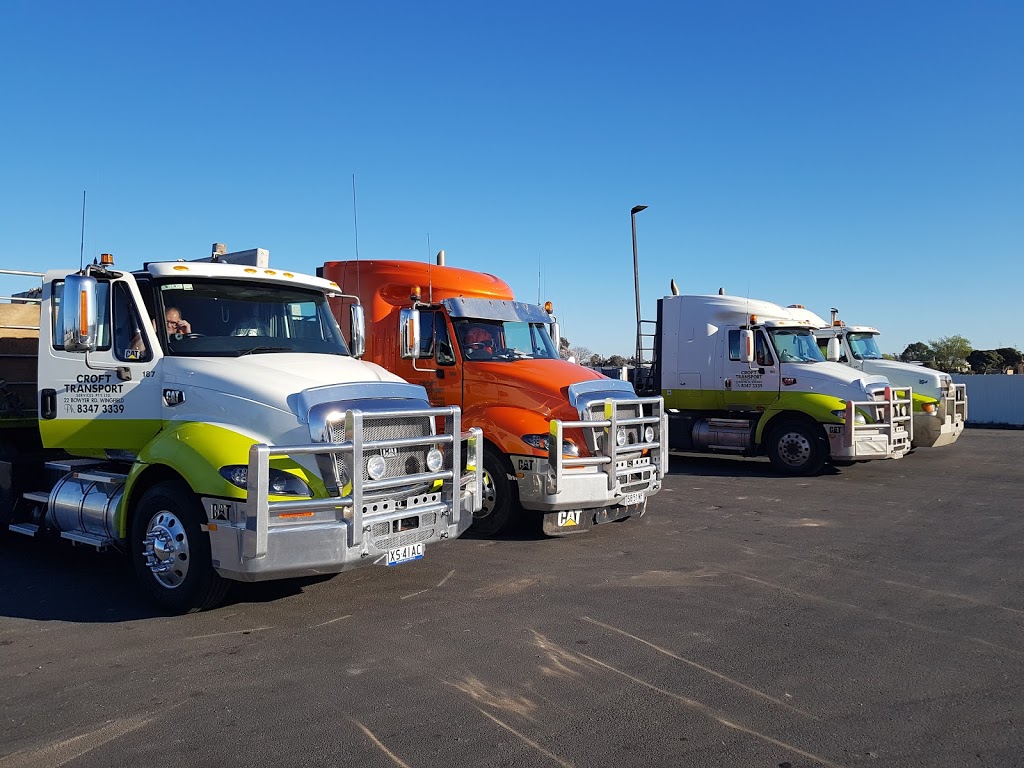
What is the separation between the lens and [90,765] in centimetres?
385

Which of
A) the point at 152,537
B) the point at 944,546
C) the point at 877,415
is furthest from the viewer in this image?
the point at 877,415

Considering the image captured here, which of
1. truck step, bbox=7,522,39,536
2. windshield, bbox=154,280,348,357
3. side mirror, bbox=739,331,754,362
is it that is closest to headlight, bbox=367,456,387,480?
windshield, bbox=154,280,348,357

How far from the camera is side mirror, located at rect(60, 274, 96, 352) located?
623cm

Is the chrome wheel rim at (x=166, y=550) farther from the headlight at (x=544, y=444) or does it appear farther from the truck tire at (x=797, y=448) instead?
the truck tire at (x=797, y=448)

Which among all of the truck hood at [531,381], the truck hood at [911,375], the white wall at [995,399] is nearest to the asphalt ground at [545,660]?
the truck hood at [531,381]

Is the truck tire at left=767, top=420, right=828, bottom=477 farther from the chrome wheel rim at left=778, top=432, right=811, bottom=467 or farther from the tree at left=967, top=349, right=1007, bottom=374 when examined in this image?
the tree at left=967, top=349, right=1007, bottom=374

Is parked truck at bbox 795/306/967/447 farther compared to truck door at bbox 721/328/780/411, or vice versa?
parked truck at bbox 795/306/967/447

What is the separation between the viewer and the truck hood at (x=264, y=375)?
616 cm

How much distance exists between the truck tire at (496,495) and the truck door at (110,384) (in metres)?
3.57

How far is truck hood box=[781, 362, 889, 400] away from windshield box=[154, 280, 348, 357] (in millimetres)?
9857

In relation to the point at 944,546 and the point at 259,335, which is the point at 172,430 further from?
the point at 944,546

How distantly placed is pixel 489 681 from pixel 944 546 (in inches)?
242

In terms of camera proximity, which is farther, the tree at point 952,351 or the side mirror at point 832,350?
the tree at point 952,351

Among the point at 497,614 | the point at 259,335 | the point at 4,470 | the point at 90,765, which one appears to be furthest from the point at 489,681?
the point at 4,470
